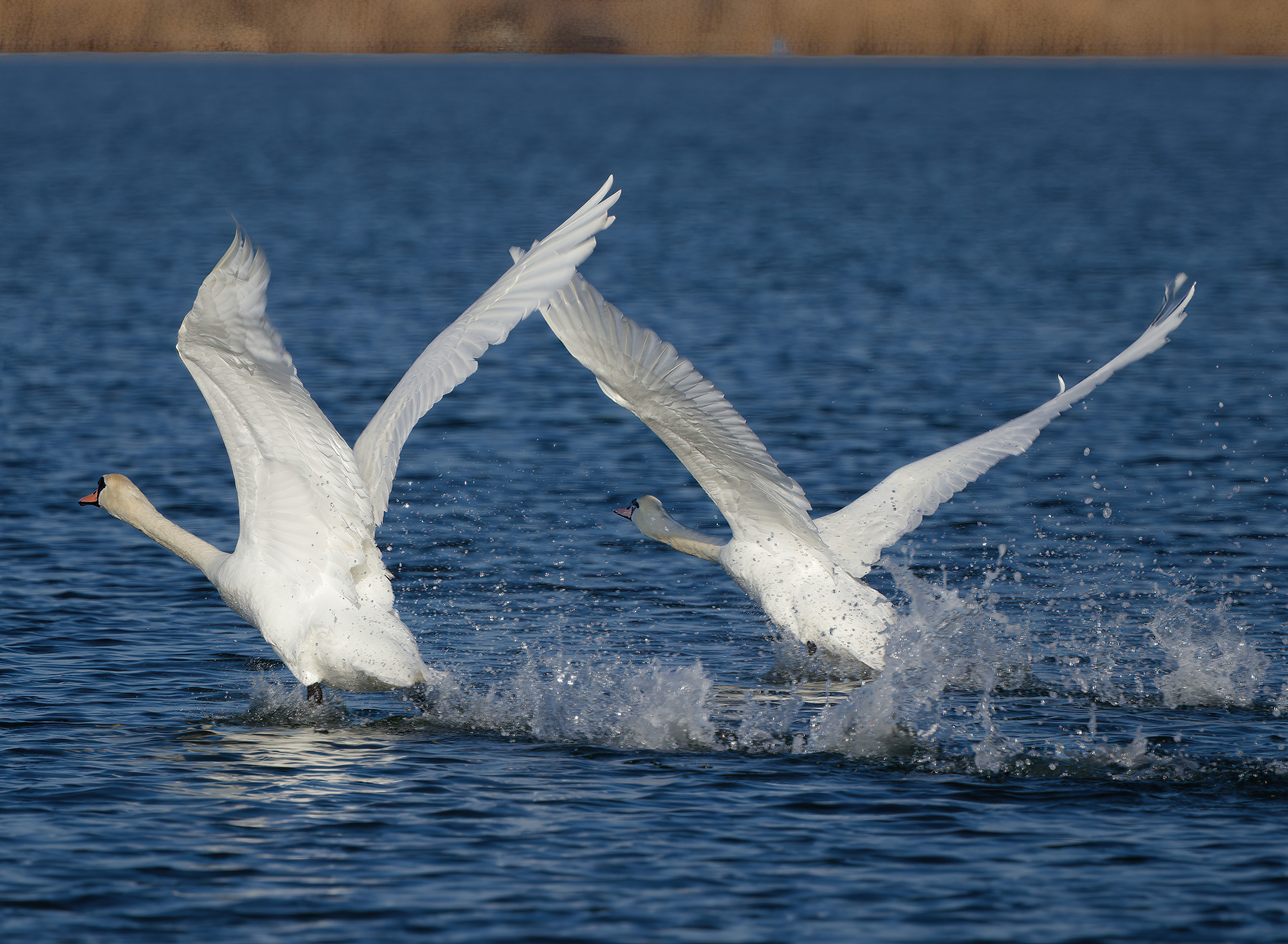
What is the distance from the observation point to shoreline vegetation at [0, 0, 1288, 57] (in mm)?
77125

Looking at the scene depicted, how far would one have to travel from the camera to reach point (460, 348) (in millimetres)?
10922

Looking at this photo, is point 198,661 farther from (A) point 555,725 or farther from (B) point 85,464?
(B) point 85,464

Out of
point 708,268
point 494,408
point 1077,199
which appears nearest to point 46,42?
point 1077,199

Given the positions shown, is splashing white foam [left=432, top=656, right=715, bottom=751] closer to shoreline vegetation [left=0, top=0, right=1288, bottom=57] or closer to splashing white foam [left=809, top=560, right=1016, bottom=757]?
splashing white foam [left=809, top=560, right=1016, bottom=757]

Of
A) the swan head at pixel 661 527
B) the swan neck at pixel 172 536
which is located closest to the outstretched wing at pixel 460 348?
the swan neck at pixel 172 536

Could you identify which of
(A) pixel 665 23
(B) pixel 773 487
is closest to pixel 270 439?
(B) pixel 773 487

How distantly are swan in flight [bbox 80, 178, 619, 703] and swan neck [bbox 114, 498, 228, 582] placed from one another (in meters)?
0.16

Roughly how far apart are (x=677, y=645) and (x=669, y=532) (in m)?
1.31

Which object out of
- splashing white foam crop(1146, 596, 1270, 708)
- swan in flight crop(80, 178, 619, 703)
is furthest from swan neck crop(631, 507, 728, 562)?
splashing white foam crop(1146, 596, 1270, 708)

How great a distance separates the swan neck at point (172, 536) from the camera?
1144 cm

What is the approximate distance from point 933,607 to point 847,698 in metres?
1.42

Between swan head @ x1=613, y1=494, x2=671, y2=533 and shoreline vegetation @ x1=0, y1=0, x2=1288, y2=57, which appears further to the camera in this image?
shoreline vegetation @ x1=0, y1=0, x2=1288, y2=57

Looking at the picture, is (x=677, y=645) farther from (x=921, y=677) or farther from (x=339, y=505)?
(x=339, y=505)

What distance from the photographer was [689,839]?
29.7 feet
